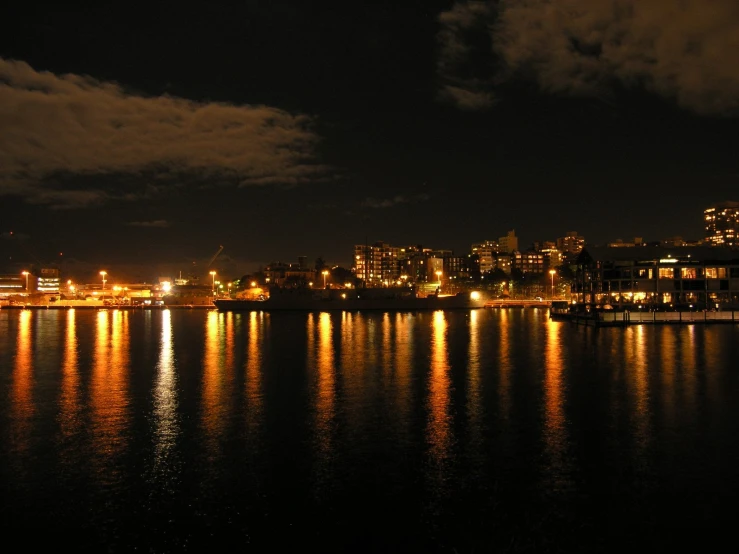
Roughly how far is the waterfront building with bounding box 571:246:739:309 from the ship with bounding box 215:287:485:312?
40.7 m

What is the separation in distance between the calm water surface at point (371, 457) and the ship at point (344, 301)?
78940 millimetres

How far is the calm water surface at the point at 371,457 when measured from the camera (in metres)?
10.8

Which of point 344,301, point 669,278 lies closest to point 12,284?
point 344,301

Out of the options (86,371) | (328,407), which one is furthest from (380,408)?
(86,371)

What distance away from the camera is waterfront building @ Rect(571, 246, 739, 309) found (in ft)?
245

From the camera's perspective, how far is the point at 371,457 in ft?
49.0

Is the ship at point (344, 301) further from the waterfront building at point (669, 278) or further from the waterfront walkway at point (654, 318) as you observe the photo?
the waterfront walkway at point (654, 318)

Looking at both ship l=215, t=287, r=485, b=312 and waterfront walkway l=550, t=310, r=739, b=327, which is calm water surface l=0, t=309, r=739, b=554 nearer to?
waterfront walkway l=550, t=310, r=739, b=327

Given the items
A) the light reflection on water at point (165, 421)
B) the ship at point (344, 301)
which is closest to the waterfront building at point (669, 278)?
the ship at point (344, 301)

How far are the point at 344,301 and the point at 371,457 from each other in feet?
323

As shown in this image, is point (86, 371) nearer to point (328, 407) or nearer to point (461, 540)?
point (328, 407)

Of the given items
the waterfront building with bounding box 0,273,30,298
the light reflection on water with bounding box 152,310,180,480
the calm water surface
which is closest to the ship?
the light reflection on water with bounding box 152,310,180,480

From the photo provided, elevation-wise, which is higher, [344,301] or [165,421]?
[344,301]

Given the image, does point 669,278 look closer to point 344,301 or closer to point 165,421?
point 344,301
